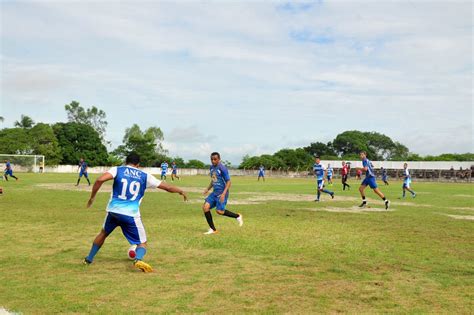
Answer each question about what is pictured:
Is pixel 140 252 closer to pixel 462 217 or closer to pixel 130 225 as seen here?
pixel 130 225

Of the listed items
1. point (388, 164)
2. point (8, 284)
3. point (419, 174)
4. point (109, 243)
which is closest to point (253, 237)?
point (109, 243)

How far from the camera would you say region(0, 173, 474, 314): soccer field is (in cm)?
602

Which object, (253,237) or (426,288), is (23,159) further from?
(426,288)

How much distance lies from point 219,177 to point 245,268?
15.7 feet

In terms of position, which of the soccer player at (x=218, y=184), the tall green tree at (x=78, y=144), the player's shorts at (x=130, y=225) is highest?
the tall green tree at (x=78, y=144)

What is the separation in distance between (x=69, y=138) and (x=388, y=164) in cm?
6515

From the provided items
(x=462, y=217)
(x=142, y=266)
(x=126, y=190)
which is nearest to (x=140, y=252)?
(x=142, y=266)

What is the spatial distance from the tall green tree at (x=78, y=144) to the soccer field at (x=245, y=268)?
285 ft

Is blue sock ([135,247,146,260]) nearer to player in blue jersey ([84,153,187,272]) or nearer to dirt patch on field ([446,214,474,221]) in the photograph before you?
player in blue jersey ([84,153,187,272])

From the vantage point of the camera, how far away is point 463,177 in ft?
237

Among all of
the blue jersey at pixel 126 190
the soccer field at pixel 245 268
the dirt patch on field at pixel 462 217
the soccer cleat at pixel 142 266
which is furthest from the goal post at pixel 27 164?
the soccer cleat at pixel 142 266

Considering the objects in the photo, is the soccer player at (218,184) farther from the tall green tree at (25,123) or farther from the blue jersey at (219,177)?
the tall green tree at (25,123)

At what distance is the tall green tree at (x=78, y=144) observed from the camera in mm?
97062

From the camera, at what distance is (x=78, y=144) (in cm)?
10000
